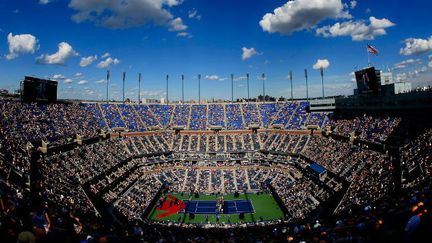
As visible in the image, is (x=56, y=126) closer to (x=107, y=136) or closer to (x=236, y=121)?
(x=107, y=136)

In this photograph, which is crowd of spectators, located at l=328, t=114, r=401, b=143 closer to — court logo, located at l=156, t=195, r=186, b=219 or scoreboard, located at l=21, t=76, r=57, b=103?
court logo, located at l=156, t=195, r=186, b=219

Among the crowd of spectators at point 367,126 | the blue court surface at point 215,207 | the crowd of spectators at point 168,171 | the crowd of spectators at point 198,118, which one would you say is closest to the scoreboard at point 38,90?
the crowd of spectators at point 168,171

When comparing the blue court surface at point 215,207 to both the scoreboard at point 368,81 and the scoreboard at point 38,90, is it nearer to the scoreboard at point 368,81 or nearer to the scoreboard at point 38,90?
the scoreboard at point 368,81

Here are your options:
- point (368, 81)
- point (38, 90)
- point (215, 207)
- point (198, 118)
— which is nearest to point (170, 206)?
point (215, 207)

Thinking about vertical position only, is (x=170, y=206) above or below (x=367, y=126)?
below

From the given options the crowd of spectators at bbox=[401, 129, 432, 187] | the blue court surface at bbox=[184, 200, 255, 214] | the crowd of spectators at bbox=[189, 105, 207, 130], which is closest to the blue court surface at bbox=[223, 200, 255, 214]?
the blue court surface at bbox=[184, 200, 255, 214]

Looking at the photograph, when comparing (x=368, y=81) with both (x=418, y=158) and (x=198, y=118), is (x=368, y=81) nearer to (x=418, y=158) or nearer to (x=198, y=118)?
(x=418, y=158)

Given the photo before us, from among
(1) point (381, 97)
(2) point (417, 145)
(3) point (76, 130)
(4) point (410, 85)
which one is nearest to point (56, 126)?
(3) point (76, 130)

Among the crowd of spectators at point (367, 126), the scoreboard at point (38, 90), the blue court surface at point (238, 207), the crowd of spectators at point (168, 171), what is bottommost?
the blue court surface at point (238, 207)
